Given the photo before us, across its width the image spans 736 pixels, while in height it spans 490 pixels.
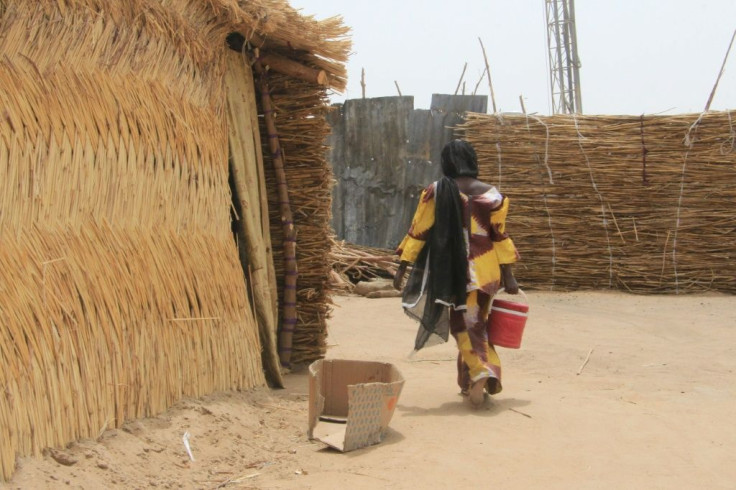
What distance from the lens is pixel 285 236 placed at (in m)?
5.84

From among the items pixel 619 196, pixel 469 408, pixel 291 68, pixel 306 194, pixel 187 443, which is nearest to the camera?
pixel 187 443

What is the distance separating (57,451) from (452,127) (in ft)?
28.3

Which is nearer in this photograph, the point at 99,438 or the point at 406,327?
the point at 99,438

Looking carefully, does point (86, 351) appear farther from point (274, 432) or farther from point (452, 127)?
point (452, 127)

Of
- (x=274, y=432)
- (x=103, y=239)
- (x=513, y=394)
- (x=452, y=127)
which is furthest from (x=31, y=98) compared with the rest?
(x=452, y=127)

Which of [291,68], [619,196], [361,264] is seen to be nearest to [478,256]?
[291,68]

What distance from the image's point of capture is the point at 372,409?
4.23 meters

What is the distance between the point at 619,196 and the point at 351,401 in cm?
703

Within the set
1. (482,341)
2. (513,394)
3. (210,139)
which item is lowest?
(513,394)

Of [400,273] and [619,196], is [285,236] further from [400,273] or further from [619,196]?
[619,196]

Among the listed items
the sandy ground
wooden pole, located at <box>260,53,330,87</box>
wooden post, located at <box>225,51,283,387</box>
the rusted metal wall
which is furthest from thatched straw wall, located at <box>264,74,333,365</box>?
the rusted metal wall

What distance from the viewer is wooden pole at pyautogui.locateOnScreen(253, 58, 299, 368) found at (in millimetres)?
5773

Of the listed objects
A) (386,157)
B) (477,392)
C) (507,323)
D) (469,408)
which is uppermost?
(386,157)

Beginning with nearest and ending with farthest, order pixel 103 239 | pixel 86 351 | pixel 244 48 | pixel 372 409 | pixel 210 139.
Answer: pixel 86 351
pixel 103 239
pixel 372 409
pixel 210 139
pixel 244 48
